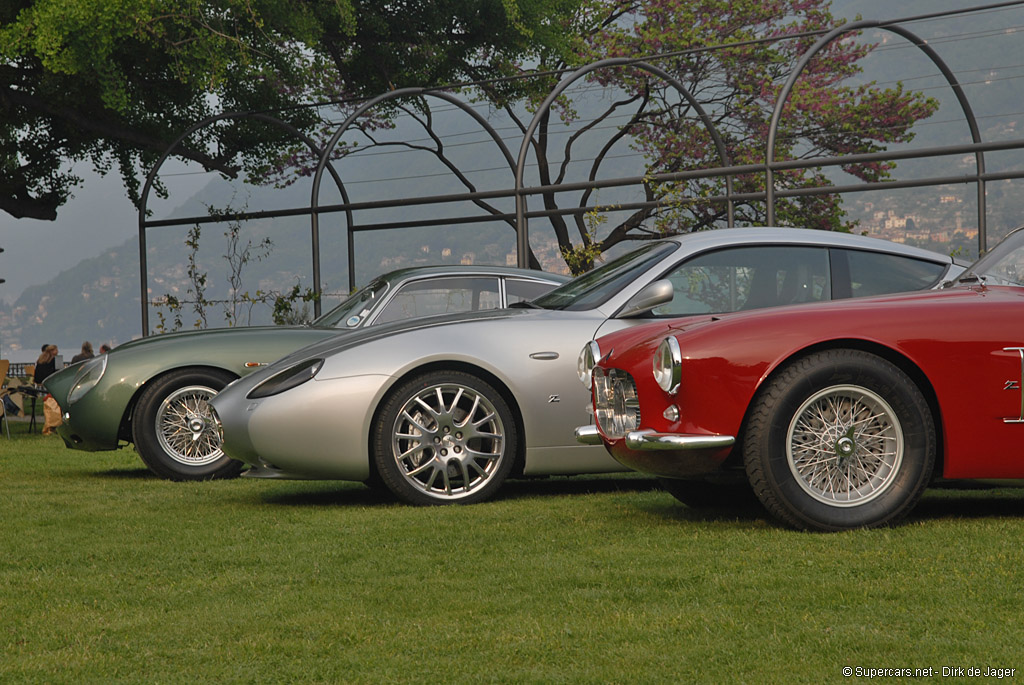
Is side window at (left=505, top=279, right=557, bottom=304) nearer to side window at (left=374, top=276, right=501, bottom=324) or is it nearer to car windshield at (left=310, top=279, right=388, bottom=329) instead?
side window at (left=374, top=276, right=501, bottom=324)

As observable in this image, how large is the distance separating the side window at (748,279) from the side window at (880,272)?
0.10 m

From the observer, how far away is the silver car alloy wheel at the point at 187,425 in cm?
903

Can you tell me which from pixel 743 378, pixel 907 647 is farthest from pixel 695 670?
pixel 743 378

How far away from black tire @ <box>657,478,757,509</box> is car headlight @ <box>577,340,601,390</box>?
2.56ft

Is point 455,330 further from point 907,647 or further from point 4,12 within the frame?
point 4,12

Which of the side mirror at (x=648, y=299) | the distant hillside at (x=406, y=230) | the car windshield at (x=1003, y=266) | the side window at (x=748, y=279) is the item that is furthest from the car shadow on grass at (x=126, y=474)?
the distant hillside at (x=406, y=230)

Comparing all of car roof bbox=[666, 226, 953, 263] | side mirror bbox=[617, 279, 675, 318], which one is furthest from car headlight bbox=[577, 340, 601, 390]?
car roof bbox=[666, 226, 953, 263]

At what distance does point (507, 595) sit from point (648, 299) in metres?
2.27

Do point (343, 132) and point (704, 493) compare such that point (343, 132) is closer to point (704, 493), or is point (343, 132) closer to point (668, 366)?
point (704, 493)

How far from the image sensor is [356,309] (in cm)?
894

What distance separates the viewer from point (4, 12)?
17.1 metres

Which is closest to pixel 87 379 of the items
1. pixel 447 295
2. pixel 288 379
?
pixel 447 295

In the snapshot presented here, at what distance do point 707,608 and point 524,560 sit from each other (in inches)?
Answer: 43.7

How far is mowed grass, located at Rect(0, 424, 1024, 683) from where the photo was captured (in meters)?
3.41
